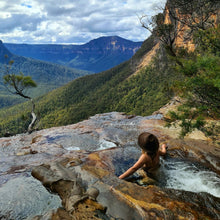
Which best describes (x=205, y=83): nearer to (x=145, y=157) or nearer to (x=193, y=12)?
(x=145, y=157)

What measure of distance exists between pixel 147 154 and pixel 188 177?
2.15 m

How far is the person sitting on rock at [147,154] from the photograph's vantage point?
5434 millimetres

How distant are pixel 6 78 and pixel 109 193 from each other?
24.9 meters

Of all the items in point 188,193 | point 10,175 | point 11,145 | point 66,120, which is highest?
point 188,193

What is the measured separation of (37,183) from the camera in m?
6.16

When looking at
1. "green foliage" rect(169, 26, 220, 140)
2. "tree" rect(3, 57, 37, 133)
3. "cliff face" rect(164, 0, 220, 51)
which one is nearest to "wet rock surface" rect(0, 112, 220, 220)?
"green foliage" rect(169, 26, 220, 140)

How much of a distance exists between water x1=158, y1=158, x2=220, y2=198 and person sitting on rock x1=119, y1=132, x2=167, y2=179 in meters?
0.73

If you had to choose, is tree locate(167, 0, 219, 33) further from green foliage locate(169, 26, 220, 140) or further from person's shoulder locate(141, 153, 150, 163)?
person's shoulder locate(141, 153, 150, 163)

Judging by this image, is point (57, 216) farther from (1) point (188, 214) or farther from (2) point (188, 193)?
(2) point (188, 193)

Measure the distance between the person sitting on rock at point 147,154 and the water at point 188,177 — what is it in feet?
2.40

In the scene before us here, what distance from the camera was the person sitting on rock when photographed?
5.43 meters

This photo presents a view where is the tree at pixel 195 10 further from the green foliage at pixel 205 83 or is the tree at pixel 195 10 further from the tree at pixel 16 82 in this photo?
the tree at pixel 16 82

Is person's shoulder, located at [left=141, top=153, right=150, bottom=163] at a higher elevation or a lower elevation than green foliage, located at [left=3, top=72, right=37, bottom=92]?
lower

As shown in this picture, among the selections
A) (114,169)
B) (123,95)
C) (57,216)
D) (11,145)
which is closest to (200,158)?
(114,169)
